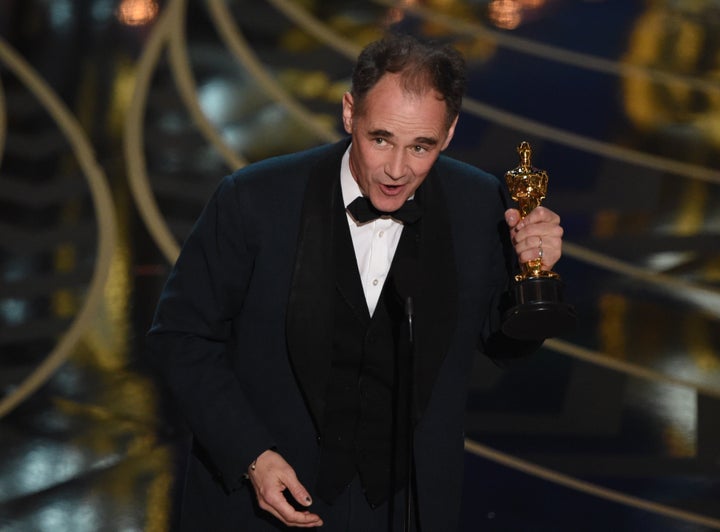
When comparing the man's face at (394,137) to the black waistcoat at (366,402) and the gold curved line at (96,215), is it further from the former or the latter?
the gold curved line at (96,215)

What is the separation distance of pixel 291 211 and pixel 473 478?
7.10 feet

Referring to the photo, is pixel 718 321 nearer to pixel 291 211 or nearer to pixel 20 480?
pixel 20 480

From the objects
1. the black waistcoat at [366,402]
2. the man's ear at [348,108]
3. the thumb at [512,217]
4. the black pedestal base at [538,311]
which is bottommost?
the black waistcoat at [366,402]

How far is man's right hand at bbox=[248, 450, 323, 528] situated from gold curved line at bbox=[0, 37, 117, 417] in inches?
103

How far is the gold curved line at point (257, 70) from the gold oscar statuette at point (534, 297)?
13.2 ft

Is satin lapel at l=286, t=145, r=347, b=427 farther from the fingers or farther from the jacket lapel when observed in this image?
the fingers

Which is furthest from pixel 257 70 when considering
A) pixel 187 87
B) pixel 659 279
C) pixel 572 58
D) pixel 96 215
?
pixel 659 279

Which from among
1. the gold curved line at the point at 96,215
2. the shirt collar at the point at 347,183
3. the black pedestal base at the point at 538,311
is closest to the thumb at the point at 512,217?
the black pedestal base at the point at 538,311

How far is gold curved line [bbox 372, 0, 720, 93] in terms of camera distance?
7629 millimetres

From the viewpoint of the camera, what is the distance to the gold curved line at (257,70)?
22.2ft

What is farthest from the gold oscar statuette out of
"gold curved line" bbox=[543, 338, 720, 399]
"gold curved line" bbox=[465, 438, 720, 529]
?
"gold curved line" bbox=[543, 338, 720, 399]

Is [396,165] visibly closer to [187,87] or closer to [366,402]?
[366,402]

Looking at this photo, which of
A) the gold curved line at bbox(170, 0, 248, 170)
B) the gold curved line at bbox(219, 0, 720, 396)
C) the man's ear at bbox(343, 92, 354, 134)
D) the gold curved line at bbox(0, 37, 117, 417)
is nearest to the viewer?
the man's ear at bbox(343, 92, 354, 134)

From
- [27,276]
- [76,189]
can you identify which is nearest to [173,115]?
[76,189]
